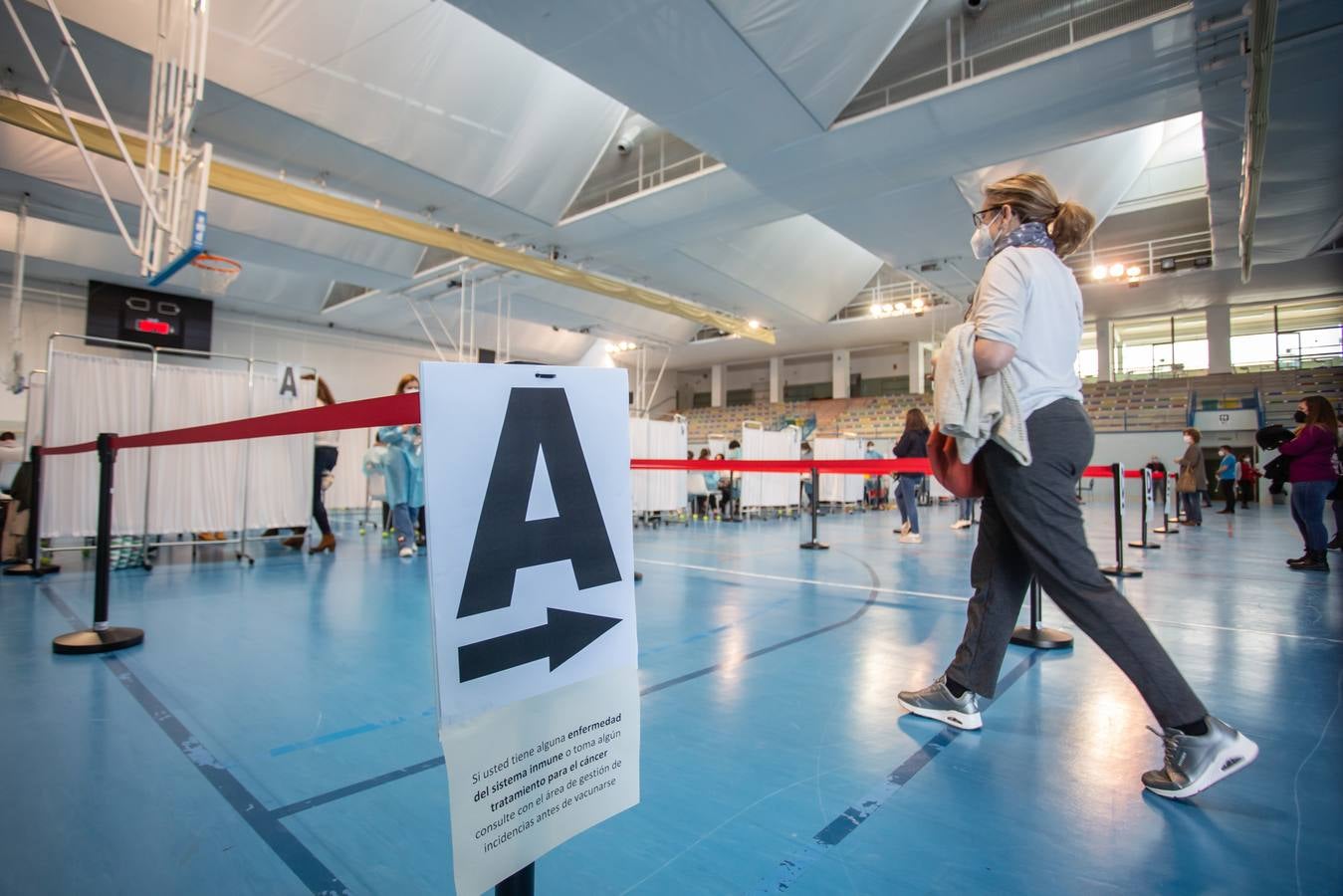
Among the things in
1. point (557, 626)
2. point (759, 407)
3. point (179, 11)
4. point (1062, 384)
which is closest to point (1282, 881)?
point (1062, 384)

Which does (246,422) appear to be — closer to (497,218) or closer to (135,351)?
(497,218)

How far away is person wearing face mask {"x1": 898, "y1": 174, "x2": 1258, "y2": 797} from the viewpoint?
1.51 m

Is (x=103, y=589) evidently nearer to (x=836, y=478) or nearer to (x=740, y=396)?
(x=836, y=478)

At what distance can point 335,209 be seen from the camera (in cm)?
892

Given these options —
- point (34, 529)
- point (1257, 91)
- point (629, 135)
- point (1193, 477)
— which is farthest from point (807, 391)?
point (34, 529)

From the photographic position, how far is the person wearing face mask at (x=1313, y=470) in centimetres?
500

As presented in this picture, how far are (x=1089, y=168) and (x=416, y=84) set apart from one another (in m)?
10.2

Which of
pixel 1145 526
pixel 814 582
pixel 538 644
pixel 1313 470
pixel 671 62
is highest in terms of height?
pixel 671 62

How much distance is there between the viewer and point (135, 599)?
3.87 m

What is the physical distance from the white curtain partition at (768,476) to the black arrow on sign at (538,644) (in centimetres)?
1047

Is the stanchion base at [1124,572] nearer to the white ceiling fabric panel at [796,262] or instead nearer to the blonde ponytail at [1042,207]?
the blonde ponytail at [1042,207]

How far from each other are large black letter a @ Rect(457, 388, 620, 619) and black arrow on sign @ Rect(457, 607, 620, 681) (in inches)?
2.0

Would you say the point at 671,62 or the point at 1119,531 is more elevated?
the point at 671,62

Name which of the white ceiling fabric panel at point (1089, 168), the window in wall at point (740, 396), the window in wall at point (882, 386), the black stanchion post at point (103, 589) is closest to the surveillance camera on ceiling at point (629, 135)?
the white ceiling fabric panel at point (1089, 168)
